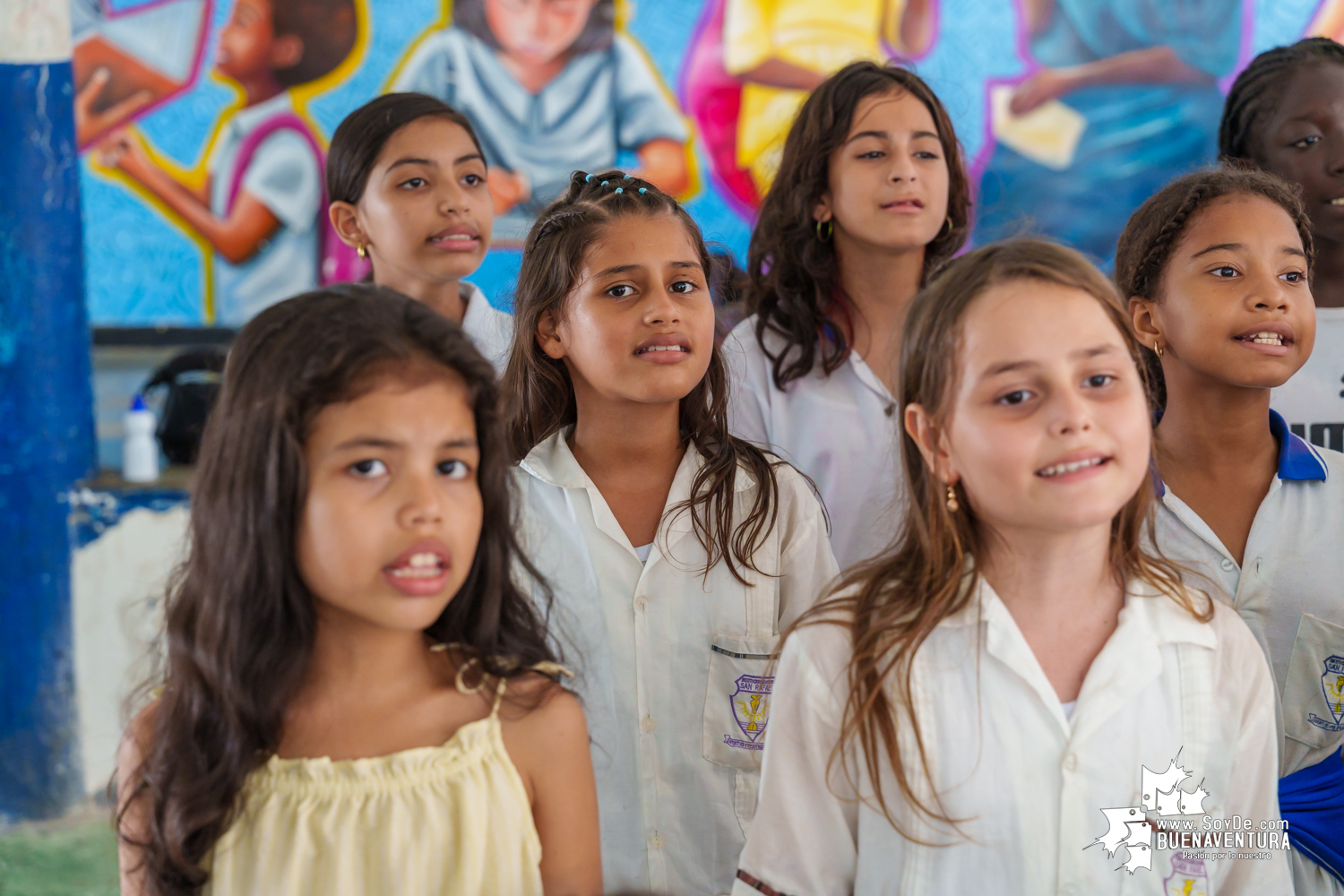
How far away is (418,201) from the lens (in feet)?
7.66

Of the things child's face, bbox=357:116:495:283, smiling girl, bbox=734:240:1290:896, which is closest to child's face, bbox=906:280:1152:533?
smiling girl, bbox=734:240:1290:896

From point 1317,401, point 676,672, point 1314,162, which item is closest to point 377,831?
point 676,672

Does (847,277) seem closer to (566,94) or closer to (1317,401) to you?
(1317,401)

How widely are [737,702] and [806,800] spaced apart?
15.5 inches

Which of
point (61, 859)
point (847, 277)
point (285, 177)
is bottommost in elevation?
point (61, 859)

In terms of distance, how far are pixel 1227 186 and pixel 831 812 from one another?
1.18m

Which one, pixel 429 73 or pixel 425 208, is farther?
pixel 429 73

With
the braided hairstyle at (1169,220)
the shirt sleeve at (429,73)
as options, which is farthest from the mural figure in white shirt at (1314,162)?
the shirt sleeve at (429,73)

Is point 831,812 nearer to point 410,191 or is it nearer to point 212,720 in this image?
point 212,720

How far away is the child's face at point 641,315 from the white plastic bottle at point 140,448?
2.33m

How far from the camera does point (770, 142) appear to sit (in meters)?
4.02

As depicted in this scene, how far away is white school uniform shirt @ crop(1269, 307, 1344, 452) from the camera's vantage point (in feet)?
6.68

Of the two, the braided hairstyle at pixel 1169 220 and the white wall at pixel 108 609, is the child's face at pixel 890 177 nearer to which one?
the braided hairstyle at pixel 1169 220

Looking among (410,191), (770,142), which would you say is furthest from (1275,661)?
(770,142)
